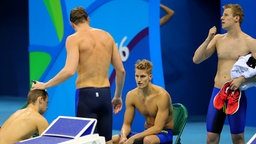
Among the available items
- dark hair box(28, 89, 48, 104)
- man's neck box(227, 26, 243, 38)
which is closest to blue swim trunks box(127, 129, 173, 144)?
man's neck box(227, 26, 243, 38)

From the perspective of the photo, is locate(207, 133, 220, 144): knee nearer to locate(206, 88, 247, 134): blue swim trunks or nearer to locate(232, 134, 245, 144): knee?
locate(206, 88, 247, 134): blue swim trunks

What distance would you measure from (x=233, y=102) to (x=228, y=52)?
18.1 inches

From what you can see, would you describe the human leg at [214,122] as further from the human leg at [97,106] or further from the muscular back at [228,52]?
the human leg at [97,106]

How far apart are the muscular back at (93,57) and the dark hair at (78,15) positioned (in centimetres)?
10

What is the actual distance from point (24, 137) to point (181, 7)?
21.6 ft

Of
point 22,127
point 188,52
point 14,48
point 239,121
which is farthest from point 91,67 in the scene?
point 14,48

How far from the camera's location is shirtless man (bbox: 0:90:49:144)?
14.7ft

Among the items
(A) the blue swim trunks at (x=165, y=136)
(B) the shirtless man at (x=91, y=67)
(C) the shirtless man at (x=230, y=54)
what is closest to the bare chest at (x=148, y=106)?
(A) the blue swim trunks at (x=165, y=136)

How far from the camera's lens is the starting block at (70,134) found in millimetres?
3680

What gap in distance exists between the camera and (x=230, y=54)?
5.37 meters

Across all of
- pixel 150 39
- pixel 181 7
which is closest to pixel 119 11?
pixel 150 39

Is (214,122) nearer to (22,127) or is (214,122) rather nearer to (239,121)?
(239,121)

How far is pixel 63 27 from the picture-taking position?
348 inches

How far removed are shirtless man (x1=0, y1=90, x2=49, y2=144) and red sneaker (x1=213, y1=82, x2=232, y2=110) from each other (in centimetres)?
159
